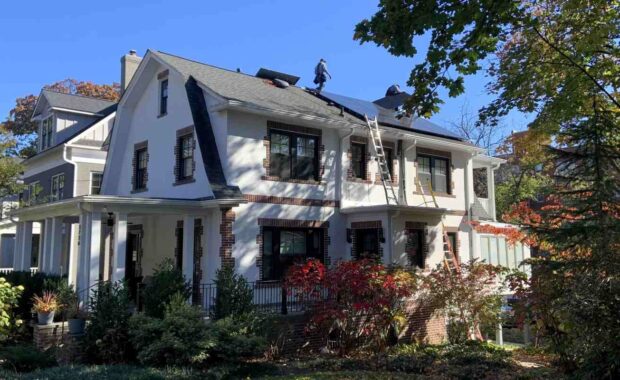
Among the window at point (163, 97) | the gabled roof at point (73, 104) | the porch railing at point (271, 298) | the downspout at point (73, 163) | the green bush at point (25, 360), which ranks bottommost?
the green bush at point (25, 360)

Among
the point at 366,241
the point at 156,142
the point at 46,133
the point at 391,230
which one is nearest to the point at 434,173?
the point at 366,241

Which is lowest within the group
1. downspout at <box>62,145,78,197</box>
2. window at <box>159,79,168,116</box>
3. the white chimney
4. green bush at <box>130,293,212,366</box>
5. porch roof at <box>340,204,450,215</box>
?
green bush at <box>130,293,212,366</box>

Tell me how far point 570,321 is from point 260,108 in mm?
10072

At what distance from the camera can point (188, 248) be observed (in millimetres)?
14898

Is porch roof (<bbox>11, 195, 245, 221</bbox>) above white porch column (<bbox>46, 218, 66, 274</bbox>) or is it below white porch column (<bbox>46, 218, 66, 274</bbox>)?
above

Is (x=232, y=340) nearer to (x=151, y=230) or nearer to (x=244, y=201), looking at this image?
(x=244, y=201)

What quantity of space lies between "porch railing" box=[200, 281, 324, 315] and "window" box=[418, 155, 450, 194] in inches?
308

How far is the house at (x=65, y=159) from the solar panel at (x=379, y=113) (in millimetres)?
10275

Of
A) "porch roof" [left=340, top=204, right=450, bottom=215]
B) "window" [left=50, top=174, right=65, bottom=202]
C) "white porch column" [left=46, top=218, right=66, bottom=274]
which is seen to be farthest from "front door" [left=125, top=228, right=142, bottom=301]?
"window" [left=50, top=174, right=65, bottom=202]

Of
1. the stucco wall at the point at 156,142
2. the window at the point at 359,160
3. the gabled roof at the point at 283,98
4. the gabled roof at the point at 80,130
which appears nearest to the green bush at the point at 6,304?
the stucco wall at the point at 156,142

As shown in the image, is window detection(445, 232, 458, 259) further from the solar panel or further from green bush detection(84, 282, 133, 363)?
green bush detection(84, 282, 133, 363)

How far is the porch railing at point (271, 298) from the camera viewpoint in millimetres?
13719

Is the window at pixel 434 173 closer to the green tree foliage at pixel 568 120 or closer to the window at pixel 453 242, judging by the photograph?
the window at pixel 453 242

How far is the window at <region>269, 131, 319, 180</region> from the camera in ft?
54.9
